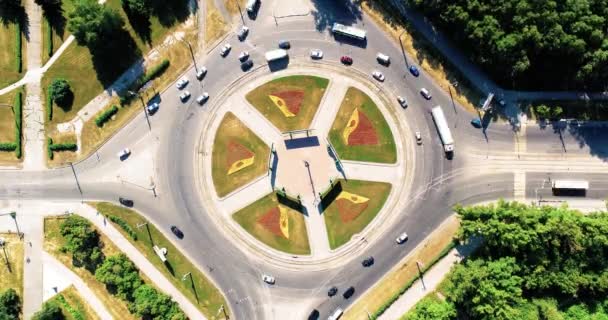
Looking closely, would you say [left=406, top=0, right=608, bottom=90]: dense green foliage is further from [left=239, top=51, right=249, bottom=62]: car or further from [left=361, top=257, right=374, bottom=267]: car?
[left=361, top=257, right=374, bottom=267]: car

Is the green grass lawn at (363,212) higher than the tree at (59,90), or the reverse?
the tree at (59,90)

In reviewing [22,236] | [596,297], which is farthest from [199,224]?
[596,297]

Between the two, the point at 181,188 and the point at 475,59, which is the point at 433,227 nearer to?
the point at 475,59

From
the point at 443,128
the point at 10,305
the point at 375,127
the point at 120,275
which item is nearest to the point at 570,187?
the point at 443,128

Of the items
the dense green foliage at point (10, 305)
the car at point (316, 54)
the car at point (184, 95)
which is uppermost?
the car at point (316, 54)

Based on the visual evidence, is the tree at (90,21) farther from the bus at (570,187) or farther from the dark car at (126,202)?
the bus at (570,187)

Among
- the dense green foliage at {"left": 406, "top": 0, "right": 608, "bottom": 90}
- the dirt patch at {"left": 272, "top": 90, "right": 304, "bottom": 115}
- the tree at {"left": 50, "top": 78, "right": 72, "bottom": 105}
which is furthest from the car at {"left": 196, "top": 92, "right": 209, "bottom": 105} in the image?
the dense green foliage at {"left": 406, "top": 0, "right": 608, "bottom": 90}

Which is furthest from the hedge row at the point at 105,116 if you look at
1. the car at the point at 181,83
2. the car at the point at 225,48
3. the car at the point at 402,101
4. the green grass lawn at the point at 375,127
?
the car at the point at 402,101

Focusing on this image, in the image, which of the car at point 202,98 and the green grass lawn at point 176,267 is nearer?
the car at point 202,98
